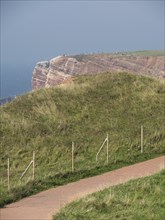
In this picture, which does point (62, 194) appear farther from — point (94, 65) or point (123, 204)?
point (94, 65)

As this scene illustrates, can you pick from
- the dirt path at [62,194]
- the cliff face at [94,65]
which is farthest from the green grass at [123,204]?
the cliff face at [94,65]

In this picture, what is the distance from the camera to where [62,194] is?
1267 centimetres

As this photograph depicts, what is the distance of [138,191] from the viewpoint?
450 inches

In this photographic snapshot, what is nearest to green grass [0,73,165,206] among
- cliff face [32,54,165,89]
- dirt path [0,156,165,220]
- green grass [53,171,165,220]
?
dirt path [0,156,165,220]

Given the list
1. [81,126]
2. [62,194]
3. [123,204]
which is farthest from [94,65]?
[123,204]

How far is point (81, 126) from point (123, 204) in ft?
42.7

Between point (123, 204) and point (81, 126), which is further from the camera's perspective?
point (81, 126)

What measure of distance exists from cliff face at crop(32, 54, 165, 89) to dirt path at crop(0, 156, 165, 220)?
199 feet

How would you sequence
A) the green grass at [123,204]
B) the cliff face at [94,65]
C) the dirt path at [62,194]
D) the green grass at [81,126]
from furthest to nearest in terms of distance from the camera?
1. the cliff face at [94,65]
2. the green grass at [81,126]
3. the dirt path at [62,194]
4. the green grass at [123,204]

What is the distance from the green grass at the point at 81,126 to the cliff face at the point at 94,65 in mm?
48214

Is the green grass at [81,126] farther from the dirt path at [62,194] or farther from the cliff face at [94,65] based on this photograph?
the cliff face at [94,65]

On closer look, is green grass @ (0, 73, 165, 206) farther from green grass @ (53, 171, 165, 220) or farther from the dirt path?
green grass @ (53, 171, 165, 220)

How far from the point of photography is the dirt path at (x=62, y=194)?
420 inches

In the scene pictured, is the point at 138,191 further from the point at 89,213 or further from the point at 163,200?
the point at 89,213
